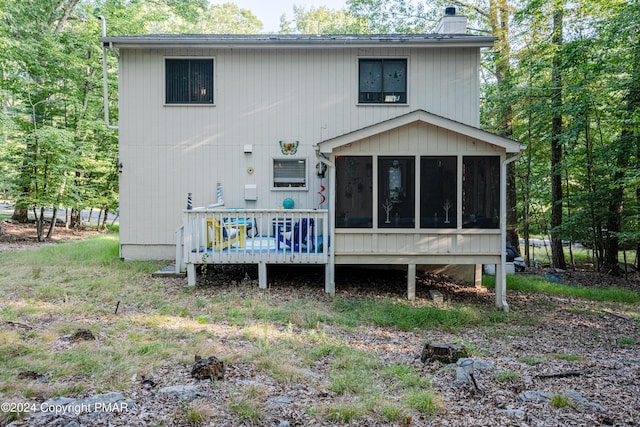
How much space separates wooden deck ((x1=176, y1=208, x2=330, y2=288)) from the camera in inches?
277

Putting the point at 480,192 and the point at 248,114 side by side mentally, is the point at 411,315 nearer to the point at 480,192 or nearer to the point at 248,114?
the point at 480,192

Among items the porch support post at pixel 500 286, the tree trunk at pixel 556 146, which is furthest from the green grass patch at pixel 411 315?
the tree trunk at pixel 556 146

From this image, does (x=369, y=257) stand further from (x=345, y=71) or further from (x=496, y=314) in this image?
(x=345, y=71)

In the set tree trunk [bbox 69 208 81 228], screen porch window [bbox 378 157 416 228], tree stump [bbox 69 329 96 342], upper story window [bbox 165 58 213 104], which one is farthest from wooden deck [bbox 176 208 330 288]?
tree trunk [bbox 69 208 81 228]

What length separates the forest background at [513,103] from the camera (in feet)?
29.2

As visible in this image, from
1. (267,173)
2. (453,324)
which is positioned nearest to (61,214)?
(267,173)

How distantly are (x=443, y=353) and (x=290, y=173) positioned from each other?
5.60 meters

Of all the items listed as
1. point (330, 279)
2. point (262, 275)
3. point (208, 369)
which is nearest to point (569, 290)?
point (330, 279)

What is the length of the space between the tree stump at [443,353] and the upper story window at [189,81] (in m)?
6.90

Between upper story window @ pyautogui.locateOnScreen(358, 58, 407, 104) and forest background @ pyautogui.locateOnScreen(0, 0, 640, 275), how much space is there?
3373 millimetres

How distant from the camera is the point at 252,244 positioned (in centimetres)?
698

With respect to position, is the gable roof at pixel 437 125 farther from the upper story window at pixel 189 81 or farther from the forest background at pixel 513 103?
the upper story window at pixel 189 81

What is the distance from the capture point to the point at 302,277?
27.1ft

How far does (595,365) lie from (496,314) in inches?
83.6
